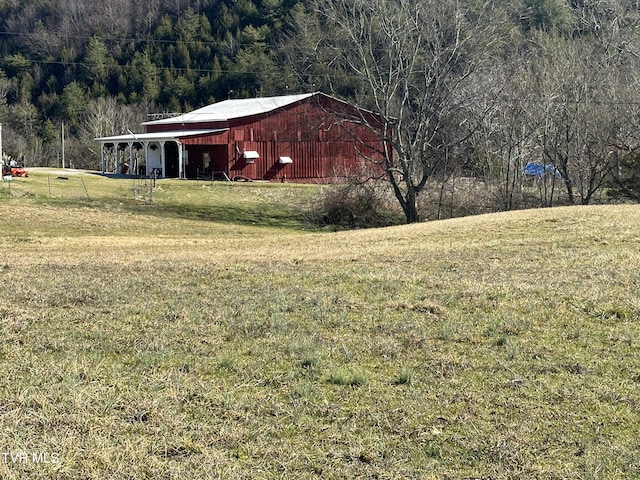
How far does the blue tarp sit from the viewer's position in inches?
1443

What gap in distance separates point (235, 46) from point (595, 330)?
100217mm

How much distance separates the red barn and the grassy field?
3510 cm

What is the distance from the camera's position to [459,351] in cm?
689

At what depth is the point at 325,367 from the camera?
20.9ft

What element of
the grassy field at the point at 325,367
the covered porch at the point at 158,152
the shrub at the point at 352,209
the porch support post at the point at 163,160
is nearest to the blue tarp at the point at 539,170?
the shrub at the point at 352,209

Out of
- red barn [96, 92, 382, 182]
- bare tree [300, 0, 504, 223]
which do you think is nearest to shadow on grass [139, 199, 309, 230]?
bare tree [300, 0, 504, 223]

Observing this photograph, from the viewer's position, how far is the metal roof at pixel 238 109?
162ft

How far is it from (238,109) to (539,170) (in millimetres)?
22230

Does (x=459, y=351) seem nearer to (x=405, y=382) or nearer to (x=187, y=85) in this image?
(x=405, y=382)

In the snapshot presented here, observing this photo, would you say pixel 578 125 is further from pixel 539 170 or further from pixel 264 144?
pixel 264 144

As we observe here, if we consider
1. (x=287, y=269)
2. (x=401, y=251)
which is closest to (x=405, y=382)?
(x=287, y=269)

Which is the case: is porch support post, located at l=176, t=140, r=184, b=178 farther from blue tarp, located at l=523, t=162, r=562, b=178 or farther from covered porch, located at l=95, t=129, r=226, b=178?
blue tarp, located at l=523, t=162, r=562, b=178

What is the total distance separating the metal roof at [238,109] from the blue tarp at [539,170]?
14358 mm

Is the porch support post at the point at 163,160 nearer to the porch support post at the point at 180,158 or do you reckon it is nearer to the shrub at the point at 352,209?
the porch support post at the point at 180,158
